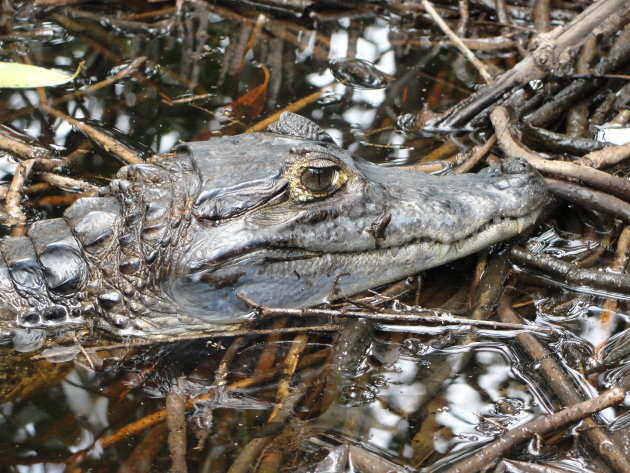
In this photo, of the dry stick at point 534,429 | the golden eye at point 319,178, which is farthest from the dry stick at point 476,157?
the dry stick at point 534,429

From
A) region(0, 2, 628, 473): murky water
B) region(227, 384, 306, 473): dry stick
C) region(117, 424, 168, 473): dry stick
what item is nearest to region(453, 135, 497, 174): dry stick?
region(0, 2, 628, 473): murky water

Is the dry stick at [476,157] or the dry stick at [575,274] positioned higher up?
the dry stick at [476,157]

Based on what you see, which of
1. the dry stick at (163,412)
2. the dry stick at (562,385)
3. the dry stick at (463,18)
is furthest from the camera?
the dry stick at (463,18)

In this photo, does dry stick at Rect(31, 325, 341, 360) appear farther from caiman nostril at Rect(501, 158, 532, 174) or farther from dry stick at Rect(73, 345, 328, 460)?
caiman nostril at Rect(501, 158, 532, 174)

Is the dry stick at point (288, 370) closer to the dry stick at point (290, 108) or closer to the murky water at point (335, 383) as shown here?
the murky water at point (335, 383)

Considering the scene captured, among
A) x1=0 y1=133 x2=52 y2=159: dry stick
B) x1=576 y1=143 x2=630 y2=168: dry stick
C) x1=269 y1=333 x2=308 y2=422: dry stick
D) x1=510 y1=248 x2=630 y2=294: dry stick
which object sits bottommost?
x1=269 y1=333 x2=308 y2=422: dry stick

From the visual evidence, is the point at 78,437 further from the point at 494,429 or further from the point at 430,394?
the point at 494,429
